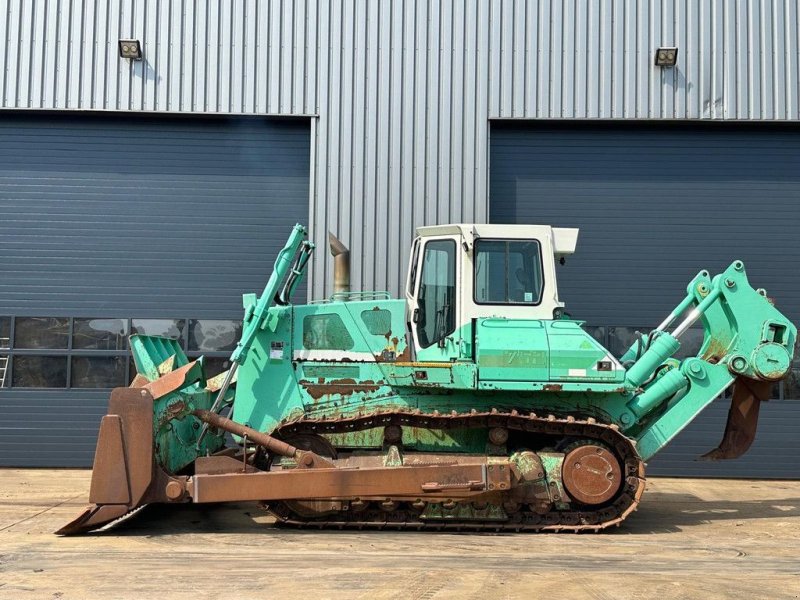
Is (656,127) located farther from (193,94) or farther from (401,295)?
(193,94)

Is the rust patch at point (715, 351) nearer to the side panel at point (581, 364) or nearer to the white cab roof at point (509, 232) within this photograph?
the side panel at point (581, 364)

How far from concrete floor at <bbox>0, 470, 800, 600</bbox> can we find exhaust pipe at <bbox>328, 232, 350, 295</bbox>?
325 centimetres

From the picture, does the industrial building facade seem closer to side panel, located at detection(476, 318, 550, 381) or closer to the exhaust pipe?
the exhaust pipe

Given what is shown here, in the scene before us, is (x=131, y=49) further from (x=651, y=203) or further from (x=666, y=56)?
(x=651, y=203)

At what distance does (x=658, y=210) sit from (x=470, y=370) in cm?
642

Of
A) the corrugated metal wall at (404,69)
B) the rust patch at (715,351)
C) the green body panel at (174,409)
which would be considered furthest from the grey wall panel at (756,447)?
the green body panel at (174,409)

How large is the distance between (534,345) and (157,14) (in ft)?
28.2

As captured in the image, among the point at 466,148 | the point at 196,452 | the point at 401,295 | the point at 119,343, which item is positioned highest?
the point at 466,148

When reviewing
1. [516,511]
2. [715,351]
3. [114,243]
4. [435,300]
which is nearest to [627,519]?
[516,511]

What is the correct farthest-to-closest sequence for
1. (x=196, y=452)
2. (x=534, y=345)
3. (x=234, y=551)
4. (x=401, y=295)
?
(x=401, y=295) < (x=196, y=452) < (x=534, y=345) < (x=234, y=551)

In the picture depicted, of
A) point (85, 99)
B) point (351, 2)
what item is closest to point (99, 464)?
point (85, 99)

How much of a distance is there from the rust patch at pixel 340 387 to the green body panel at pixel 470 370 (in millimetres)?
11

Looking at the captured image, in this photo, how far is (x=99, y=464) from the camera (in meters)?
7.66

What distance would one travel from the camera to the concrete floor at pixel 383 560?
19.9 ft
